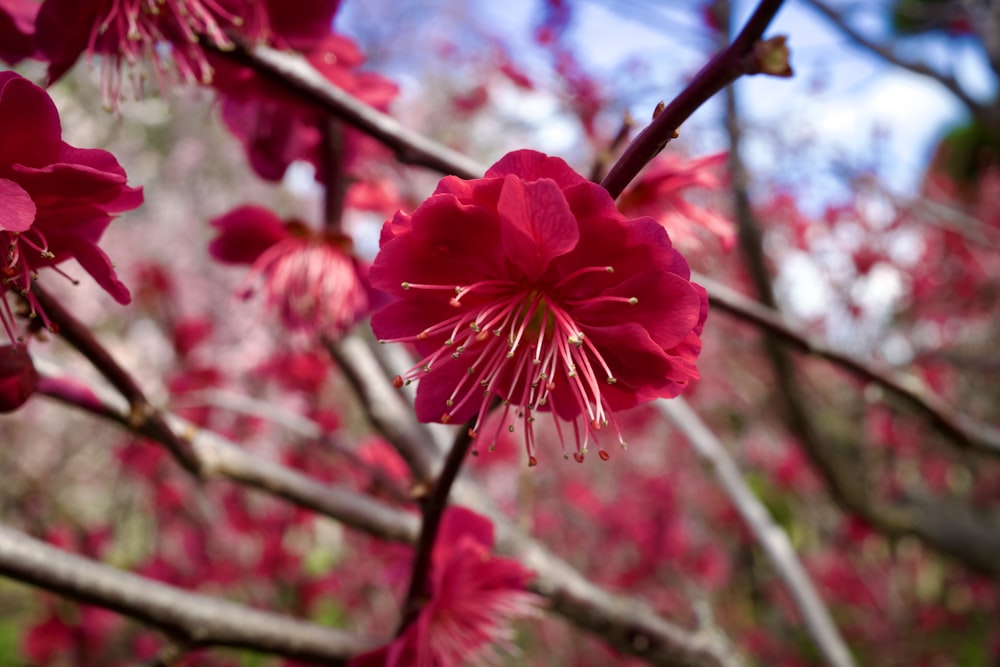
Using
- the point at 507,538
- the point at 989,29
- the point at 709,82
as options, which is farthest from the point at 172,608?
the point at 989,29

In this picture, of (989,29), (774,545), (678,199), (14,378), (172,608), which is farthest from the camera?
(989,29)

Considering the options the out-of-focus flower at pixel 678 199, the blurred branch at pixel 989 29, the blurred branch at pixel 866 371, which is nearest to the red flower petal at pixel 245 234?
the out-of-focus flower at pixel 678 199

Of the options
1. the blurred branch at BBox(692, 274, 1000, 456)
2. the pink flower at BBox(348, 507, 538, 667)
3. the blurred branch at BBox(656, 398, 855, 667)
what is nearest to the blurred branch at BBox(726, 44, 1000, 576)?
the blurred branch at BBox(656, 398, 855, 667)

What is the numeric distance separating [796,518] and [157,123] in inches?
347

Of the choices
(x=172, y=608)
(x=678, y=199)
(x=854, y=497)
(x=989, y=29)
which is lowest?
(x=172, y=608)

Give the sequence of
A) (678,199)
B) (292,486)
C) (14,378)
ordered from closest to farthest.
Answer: (14,378)
(678,199)
(292,486)

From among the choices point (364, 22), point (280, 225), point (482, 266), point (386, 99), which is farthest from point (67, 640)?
point (364, 22)

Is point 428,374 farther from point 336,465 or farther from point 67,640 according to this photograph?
point 336,465

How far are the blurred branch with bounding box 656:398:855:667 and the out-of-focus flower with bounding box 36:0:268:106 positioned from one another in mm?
1010

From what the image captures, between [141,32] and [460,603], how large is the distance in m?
0.79

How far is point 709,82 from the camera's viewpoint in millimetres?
518

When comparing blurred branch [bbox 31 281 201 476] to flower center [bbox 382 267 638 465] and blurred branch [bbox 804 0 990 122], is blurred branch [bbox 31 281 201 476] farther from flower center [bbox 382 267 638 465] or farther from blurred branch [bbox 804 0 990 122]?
blurred branch [bbox 804 0 990 122]

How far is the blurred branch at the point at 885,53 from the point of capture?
208cm

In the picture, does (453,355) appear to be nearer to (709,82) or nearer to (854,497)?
(709,82)
